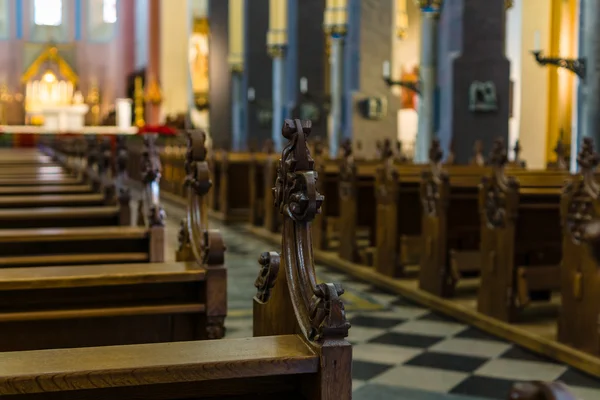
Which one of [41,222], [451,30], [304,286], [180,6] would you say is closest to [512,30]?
[451,30]

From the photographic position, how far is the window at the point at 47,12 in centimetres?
2862

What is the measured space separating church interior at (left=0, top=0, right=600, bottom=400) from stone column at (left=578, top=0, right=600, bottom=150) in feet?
0.05

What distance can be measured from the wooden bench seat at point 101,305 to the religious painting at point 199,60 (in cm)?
1808

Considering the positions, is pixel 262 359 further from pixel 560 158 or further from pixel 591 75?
pixel 560 158

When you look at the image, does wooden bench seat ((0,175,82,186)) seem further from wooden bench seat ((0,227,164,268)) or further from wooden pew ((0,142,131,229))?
wooden bench seat ((0,227,164,268))

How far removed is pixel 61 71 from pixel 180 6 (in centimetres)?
674

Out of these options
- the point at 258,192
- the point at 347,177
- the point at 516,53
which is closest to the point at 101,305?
the point at 347,177

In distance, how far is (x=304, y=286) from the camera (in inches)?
71.8

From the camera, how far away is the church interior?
1.77 m

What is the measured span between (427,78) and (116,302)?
8173 millimetres

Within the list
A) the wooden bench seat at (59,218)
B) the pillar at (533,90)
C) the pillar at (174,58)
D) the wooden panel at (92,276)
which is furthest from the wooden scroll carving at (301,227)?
the pillar at (174,58)

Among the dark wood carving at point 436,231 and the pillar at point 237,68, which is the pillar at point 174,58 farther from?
the dark wood carving at point 436,231

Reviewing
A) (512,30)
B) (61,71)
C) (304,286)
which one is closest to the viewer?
(304,286)

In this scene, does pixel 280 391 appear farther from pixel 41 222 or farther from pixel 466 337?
pixel 466 337
